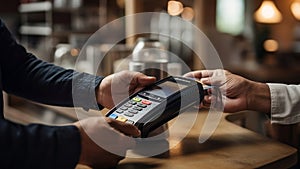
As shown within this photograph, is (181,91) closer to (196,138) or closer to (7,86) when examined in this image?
(196,138)

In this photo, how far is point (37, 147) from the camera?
1.31 feet

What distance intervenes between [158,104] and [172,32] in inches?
62.1

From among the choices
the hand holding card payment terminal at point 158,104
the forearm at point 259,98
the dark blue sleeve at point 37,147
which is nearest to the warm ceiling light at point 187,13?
the forearm at point 259,98

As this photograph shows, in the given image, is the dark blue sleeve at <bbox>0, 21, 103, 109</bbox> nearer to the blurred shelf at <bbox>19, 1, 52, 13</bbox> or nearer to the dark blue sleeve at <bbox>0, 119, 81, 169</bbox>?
the dark blue sleeve at <bbox>0, 119, 81, 169</bbox>

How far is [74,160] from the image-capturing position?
0.42m

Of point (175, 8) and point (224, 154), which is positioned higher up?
point (175, 8)

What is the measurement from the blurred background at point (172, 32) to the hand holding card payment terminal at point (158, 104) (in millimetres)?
343

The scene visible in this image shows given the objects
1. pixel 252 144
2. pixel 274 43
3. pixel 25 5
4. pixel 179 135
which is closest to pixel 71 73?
pixel 179 135

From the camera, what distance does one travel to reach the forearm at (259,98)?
676mm

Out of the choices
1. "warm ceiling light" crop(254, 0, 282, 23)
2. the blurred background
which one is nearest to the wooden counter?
the blurred background

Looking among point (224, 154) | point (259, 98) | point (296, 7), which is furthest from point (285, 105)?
point (296, 7)

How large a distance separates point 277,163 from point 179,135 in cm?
17

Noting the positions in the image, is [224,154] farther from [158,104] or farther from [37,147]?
[37,147]

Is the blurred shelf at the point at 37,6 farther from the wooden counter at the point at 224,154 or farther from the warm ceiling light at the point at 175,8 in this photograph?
the wooden counter at the point at 224,154
